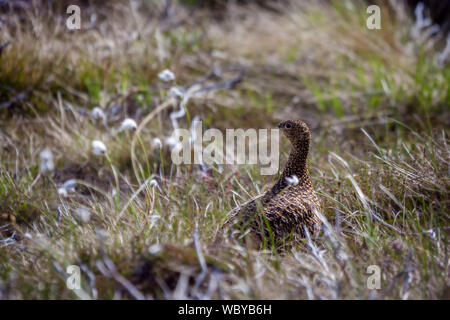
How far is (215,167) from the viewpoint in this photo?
3.10 meters

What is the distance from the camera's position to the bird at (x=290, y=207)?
81.8 inches

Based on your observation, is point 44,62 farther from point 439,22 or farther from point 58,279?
point 439,22

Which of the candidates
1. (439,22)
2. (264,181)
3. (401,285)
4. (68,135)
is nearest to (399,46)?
(439,22)

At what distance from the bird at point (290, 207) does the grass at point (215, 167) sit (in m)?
0.09

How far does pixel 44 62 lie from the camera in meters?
3.98

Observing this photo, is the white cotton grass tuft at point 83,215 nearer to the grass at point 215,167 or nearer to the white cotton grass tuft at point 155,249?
the grass at point 215,167

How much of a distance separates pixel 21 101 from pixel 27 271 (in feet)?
7.15
